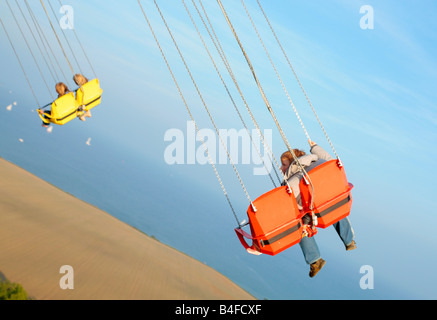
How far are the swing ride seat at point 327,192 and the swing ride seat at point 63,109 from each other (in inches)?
354

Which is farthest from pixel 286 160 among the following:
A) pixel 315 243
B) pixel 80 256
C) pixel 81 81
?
pixel 80 256

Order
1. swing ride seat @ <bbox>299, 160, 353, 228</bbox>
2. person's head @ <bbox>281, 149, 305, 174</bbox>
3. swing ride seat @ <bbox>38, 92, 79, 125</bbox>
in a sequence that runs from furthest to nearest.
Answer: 1. swing ride seat @ <bbox>38, 92, 79, 125</bbox>
2. person's head @ <bbox>281, 149, 305, 174</bbox>
3. swing ride seat @ <bbox>299, 160, 353, 228</bbox>

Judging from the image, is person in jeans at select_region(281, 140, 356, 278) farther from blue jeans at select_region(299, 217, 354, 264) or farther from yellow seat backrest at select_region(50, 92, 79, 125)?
yellow seat backrest at select_region(50, 92, 79, 125)

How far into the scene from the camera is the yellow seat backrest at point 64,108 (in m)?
12.0

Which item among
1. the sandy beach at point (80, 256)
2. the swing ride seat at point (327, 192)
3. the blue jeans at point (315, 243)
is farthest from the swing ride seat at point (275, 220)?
the sandy beach at point (80, 256)

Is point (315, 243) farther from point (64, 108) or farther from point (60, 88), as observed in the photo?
point (60, 88)

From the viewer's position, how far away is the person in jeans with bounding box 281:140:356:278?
6.26 meters

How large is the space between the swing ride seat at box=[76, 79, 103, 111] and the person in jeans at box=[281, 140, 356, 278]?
830cm

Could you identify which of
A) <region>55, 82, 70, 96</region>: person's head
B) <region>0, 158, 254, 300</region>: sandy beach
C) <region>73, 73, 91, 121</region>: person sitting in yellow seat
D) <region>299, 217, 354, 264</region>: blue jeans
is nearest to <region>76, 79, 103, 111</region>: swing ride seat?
<region>73, 73, 91, 121</region>: person sitting in yellow seat

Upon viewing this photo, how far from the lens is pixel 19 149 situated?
7702 inches

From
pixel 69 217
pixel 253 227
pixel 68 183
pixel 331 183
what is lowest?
pixel 253 227

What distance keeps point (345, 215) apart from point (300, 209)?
2.56 feet
